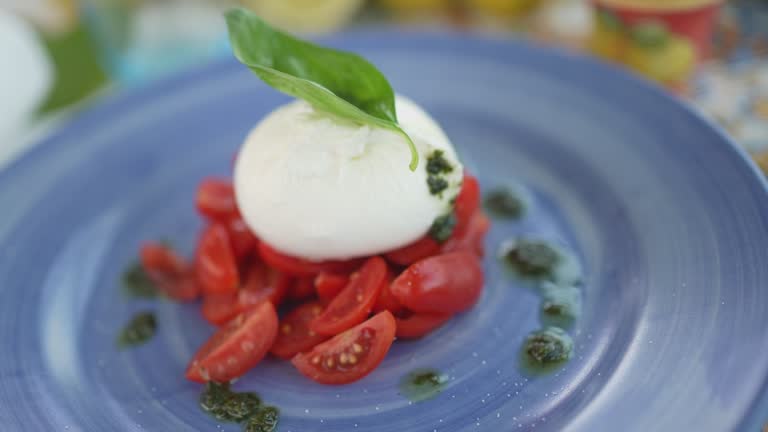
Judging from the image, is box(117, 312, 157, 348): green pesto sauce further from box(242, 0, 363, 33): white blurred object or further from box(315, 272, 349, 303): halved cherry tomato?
box(242, 0, 363, 33): white blurred object

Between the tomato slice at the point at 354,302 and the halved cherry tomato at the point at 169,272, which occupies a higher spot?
the halved cherry tomato at the point at 169,272

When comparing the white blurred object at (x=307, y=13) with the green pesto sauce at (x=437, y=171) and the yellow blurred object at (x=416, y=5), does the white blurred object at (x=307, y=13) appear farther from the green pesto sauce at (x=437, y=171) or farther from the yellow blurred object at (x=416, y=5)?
the green pesto sauce at (x=437, y=171)

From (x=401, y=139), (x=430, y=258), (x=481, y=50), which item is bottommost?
(x=430, y=258)

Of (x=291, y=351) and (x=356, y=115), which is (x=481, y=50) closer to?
(x=356, y=115)

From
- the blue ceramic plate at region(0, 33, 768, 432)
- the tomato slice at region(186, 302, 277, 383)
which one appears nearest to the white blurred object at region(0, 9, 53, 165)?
the blue ceramic plate at region(0, 33, 768, 432)

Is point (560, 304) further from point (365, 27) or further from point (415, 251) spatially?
point (365, 27)

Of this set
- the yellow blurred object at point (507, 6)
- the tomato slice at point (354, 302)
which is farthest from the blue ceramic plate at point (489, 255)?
the yellow blurred object at point (507, 6)

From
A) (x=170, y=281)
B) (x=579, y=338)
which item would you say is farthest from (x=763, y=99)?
(x=170, y=281)
